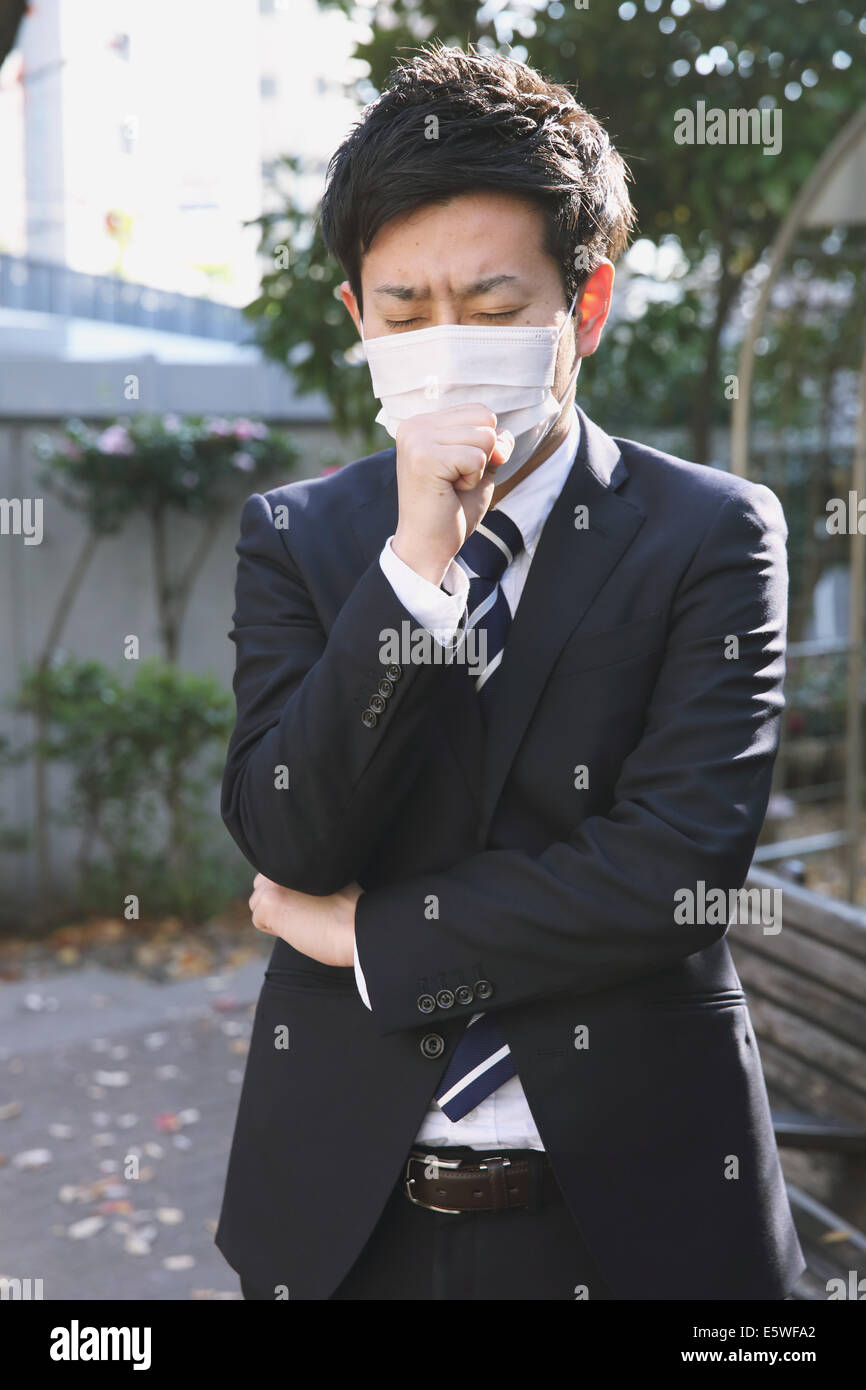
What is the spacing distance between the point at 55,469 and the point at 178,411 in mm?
849

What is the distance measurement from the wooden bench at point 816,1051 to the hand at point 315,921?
3.61 feet

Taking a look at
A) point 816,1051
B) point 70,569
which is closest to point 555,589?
point 816,1051

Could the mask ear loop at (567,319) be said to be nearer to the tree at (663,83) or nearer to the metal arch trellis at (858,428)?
the metal arch trellis at (858,428)

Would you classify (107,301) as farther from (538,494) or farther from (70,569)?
(538,494)

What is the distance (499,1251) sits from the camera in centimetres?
140

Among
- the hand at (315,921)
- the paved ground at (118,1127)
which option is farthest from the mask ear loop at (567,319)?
the paved ground at (118,1127)

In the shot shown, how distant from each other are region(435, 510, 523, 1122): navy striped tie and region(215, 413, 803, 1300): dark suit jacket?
0.02 m

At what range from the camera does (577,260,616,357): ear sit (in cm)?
147

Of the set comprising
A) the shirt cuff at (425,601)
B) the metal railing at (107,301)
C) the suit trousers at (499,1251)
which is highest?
the metal railing at (107,301)

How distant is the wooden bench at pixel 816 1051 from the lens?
7.61 feet

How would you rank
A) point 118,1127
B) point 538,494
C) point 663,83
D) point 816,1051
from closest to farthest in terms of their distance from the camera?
point 538,494
point 816,1051
point 118,1127
point 663,83

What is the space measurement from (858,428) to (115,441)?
11.4ft

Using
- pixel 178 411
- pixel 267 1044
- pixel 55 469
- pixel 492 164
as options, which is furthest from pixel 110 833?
pixel 492 164

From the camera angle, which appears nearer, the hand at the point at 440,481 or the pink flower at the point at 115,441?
the hand at the point at 440,481
